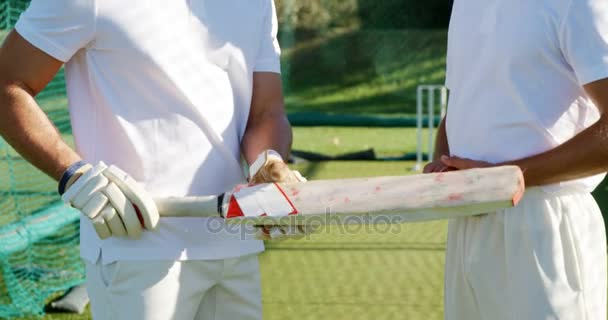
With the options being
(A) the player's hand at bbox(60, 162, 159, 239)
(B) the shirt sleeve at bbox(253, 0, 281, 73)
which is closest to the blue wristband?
(A) the player's hand at bbox(60, 162, 159, 239)

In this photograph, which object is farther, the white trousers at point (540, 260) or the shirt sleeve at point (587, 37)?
the white trousers at point (540, 260)

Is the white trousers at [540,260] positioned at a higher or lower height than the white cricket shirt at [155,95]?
lower

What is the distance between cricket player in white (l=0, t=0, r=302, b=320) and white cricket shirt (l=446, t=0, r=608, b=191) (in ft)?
1.64

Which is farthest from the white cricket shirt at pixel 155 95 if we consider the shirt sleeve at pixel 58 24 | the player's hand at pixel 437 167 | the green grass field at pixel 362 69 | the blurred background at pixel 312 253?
the green grass field at pixel 362 69

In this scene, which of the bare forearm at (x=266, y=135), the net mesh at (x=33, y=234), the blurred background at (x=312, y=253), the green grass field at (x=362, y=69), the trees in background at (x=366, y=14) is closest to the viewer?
the bare forearm at (x=266, y=135)

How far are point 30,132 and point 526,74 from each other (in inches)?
43.2

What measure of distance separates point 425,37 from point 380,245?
9.84 m

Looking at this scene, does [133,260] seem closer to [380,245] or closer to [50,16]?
[50,16]

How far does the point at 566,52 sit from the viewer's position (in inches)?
81.4

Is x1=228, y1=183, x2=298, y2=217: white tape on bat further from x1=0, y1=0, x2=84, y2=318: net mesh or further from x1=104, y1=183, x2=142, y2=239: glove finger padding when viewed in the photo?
x1=0, y1=0, x2=84, y2=318: net mesh

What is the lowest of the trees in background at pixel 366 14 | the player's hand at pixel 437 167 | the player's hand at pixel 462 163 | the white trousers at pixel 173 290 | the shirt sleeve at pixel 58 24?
the trees in background at pixel 366 14

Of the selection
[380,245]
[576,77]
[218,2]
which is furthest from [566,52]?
[380,245]

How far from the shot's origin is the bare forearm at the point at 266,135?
2141 millimetres

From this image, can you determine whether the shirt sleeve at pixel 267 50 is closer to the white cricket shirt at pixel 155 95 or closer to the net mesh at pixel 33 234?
the white cricket shirt at pixel 155 95
